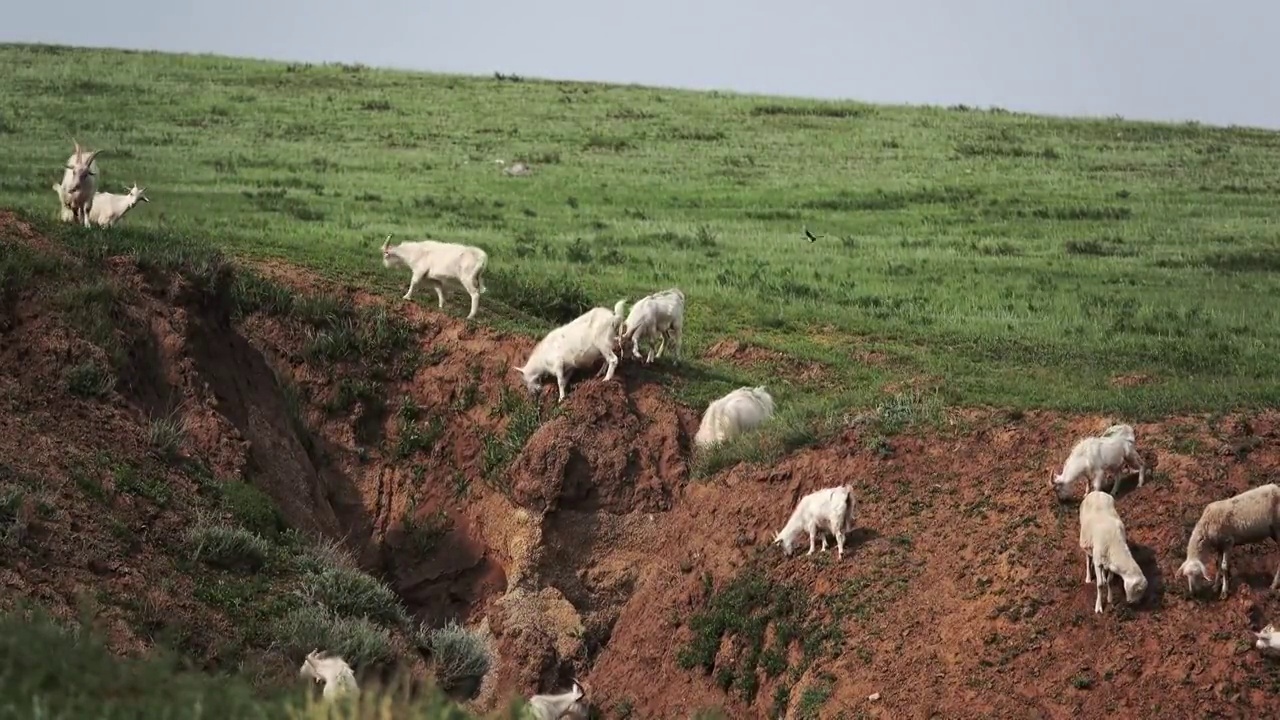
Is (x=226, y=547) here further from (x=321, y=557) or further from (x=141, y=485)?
(x=321, y=557)

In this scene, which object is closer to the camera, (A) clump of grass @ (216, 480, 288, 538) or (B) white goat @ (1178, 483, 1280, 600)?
(B) white goat @ (1178, 483, 1280, 600)

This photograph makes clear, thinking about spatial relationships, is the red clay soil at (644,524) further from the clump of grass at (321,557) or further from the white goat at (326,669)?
the white goat at (326,669)

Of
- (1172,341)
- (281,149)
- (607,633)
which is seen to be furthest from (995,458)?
(281,149)

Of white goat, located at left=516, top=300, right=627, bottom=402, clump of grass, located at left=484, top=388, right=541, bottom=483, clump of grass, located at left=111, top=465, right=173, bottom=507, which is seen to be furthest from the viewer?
clump of grass, located at left=484, top=388, right=541, bottom=483

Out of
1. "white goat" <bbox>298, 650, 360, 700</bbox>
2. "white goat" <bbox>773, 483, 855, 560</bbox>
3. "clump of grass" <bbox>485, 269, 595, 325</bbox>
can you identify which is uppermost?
"clump of grass" <bbox>485, 269, 595, 325</bbox>

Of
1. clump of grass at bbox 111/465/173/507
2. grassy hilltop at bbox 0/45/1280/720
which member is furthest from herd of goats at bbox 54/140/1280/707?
clump of grass at bbox 111/465/173/507

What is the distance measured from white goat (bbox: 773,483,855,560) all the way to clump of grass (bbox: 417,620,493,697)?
3.23 meters

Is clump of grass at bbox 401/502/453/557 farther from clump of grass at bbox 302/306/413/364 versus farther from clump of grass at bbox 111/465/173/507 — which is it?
clump of grass at bbox 111/465/173/507

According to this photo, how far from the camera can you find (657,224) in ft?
121

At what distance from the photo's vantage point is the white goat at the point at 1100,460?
15.6 metres

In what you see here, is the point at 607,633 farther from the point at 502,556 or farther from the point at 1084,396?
the point at 1084,396

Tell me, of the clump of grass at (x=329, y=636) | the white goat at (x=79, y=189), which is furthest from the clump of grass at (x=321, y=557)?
the white goat at (x=79, y=189)

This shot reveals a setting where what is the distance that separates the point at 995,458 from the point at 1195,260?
60.8 feet

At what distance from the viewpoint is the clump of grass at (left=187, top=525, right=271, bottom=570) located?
15305 millimetres
